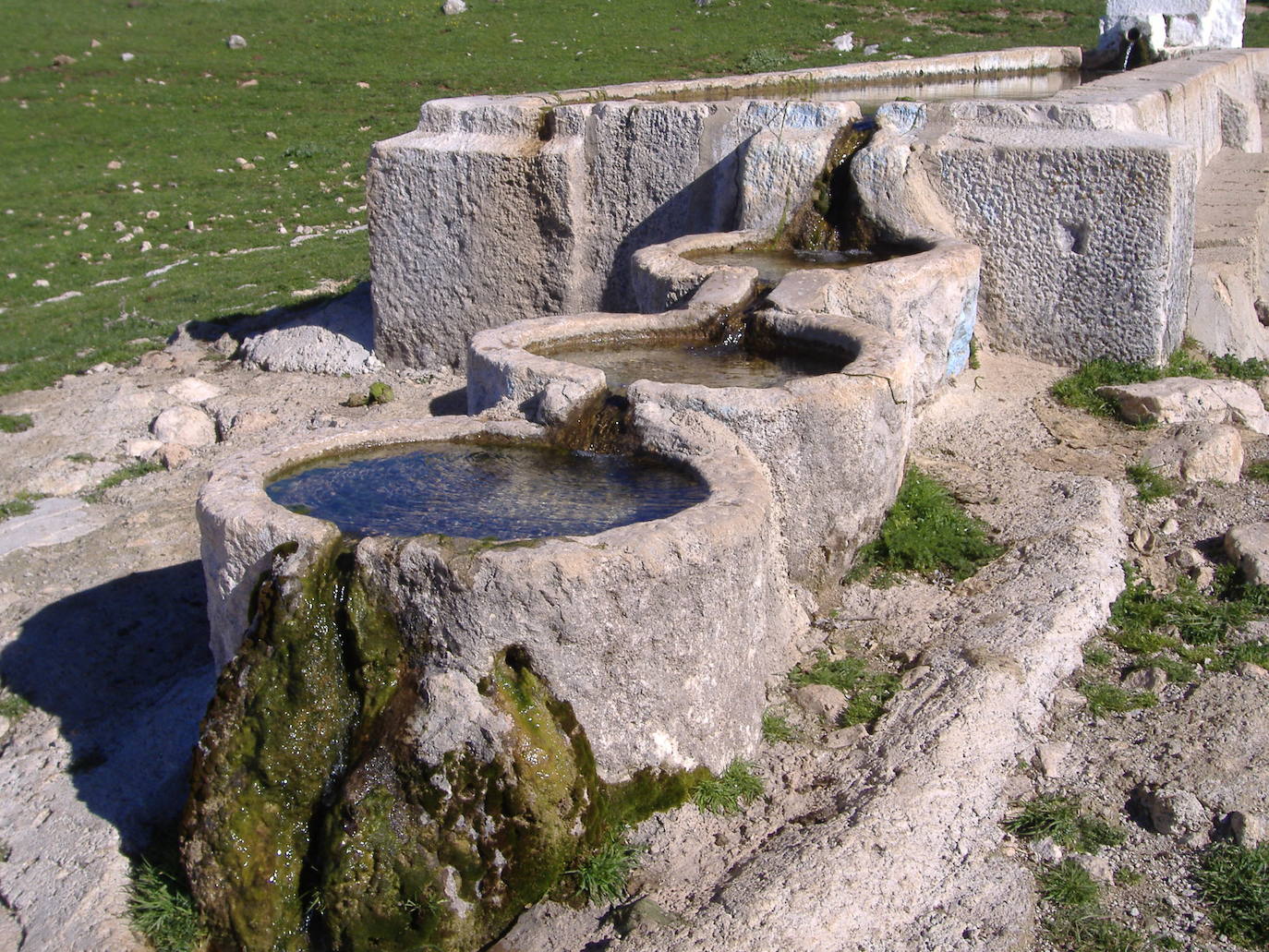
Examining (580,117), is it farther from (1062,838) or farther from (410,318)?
(1062,838)

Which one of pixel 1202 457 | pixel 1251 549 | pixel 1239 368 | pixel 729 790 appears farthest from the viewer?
pixel 1239 368

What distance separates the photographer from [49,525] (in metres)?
7.83

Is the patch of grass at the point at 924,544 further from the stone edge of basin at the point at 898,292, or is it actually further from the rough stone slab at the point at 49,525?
the rough stone slab at the point at 49,525

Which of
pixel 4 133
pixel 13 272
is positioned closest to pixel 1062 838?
pixel 13 272

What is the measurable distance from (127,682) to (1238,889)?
16.1 feet

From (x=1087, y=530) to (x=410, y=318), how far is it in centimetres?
536

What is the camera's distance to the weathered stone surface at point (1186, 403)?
7301 millimetres

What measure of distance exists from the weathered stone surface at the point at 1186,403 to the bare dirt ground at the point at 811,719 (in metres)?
0.22

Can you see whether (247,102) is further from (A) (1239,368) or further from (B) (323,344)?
(A) (1239,368)

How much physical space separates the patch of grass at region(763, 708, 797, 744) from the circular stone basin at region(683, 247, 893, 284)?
3.30m

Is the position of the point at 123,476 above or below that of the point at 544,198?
below

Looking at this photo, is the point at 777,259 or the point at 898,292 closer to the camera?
the point at 898,292

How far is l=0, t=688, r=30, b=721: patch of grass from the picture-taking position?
20.0 feet

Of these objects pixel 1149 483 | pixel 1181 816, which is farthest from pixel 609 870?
pixel 1149 483
